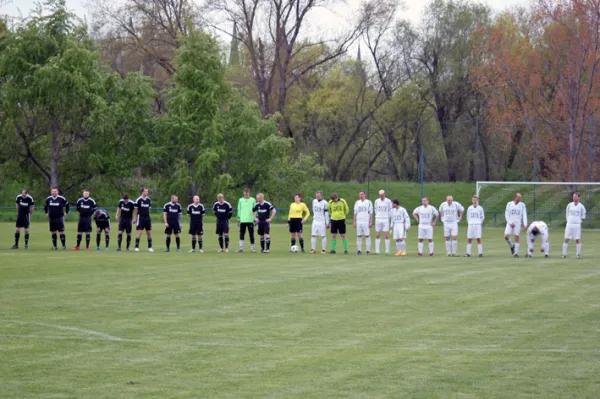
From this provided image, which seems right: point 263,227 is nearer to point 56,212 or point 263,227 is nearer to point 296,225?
point 296,225

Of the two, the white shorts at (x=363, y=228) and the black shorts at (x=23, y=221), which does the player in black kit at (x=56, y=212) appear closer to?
the black shorts at (x=23, y=221)

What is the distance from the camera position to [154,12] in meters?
61.8

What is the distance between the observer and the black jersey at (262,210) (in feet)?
92.6

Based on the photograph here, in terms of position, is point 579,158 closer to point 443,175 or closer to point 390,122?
point 443,175

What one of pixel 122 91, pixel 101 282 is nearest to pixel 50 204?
pixel 101 282

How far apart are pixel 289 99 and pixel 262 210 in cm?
4193

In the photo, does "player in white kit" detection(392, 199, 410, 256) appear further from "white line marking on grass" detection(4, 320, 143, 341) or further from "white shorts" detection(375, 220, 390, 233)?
"white line marking on grass" detection(4, 320, 143, 341)

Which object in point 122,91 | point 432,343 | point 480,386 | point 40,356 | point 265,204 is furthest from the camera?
point 122,91

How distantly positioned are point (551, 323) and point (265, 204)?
1658 cm

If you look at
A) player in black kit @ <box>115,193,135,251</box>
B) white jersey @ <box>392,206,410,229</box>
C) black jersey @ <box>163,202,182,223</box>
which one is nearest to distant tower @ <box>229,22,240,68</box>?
black jersey @ <box>163,202,182,223</box>

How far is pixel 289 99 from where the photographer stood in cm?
6944

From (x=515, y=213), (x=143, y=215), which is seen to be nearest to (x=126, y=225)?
(x=143, y=215)

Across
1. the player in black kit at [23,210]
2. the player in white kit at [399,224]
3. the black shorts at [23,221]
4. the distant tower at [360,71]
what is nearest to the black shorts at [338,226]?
the player in white kit at [399,224]

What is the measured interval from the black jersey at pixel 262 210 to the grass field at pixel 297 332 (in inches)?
269
